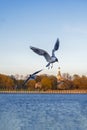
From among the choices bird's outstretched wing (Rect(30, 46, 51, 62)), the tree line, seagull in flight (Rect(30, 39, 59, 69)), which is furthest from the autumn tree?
seagull in flight (Rect(30, 39, 59, 69))

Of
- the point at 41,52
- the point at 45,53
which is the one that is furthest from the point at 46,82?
the point at 41,52

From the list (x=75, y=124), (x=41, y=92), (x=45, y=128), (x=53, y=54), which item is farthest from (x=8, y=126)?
(x=41, y=92)

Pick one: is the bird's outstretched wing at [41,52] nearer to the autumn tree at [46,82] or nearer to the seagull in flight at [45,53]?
the seagull in flight at [45,53]

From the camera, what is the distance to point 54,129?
107 ft

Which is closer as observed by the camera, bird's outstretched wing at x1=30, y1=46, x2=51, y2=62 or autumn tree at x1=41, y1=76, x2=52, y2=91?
bird's outstretched wing at x1=30, y1=46, x2=51, y2=62

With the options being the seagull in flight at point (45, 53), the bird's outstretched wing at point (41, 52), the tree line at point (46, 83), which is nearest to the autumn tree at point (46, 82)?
the tree line at point (46, 83)

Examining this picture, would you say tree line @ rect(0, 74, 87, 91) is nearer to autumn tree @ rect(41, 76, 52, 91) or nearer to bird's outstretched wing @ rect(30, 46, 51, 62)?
autumn tree @ rect(41, 76, 52, 91)

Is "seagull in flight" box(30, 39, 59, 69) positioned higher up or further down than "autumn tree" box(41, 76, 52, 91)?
further down

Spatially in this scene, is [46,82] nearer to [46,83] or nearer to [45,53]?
[46,83]

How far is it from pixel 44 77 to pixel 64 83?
17886mm

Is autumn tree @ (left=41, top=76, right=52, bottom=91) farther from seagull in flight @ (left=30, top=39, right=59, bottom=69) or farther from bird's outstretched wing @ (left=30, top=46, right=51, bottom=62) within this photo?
seagull in flight @ (left=30, top=39, right=59, bottom=69)

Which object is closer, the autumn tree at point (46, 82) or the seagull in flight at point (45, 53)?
the seagull in flight at point (45, 53)

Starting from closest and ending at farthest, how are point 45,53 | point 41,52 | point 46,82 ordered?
point 41,52
point 45,53
point 46,82

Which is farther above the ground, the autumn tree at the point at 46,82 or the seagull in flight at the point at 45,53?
the autumn tree at the point at 46,82
